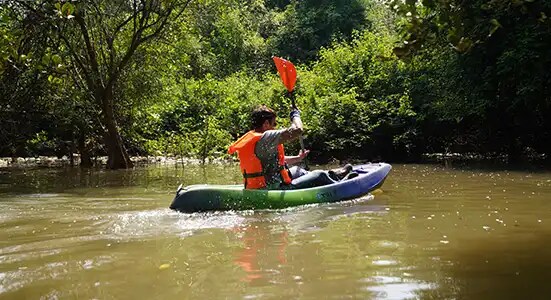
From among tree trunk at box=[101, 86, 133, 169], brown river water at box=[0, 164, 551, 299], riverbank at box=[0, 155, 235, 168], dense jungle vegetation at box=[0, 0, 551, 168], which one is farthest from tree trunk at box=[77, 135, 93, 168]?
brown river water at box=[0, 164, 551, 299]

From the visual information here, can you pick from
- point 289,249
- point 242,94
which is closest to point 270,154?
point 289,249

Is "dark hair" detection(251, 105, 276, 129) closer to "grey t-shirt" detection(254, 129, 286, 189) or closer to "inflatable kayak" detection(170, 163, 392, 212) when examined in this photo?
"grey t-shirt" detection(254, 129, 286, 189)

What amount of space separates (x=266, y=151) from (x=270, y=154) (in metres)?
0.08

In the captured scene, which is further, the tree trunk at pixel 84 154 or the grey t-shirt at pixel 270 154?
the tree trunk at pixel 84 154

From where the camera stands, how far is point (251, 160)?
6863 millimetres

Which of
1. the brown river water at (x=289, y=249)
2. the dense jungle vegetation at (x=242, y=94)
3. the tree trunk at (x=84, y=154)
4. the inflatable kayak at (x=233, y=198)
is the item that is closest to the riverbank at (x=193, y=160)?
the dense jungle vegetation at (x=242, y=94)

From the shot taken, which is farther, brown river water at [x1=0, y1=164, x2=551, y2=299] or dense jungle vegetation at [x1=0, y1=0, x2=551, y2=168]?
dense jungle vegetation at [x1=0, y1=0, x2=551, y2=168]

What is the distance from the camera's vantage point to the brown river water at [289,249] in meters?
3.35

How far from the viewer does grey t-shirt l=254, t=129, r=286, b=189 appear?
661 cm

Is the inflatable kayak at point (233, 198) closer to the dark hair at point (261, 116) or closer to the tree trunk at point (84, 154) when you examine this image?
the dark hair at point (261, 116)

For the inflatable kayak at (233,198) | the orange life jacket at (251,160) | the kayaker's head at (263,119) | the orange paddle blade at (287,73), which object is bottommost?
the inflatable kayak at (233,198)

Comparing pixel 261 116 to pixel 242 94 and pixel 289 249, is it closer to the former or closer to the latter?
pixel 289 249

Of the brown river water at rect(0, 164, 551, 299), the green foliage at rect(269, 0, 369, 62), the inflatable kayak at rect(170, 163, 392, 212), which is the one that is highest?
the green foliage at rect(269, 0, 369, 62)

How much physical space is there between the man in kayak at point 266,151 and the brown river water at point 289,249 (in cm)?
59
